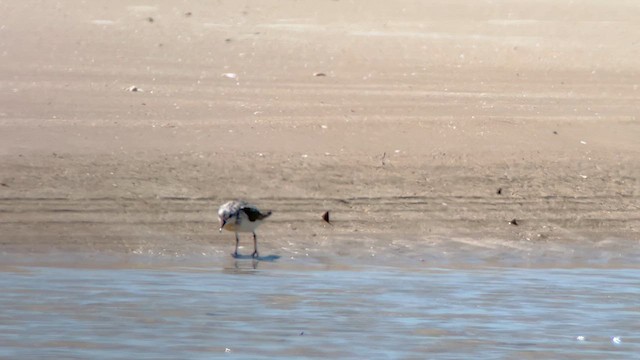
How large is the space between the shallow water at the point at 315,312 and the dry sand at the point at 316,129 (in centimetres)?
84

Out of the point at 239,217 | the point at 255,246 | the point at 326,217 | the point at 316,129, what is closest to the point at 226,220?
the point at 239,217

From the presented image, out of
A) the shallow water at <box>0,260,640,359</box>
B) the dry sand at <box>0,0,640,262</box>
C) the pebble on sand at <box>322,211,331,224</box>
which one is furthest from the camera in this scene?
the pebble on sand at <box>322,211,331,224</box>

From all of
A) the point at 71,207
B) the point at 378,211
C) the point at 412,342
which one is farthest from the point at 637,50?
the point at 412,342

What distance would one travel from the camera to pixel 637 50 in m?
17.0

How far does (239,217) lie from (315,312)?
1.80m

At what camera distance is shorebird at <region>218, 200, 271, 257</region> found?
9750mm

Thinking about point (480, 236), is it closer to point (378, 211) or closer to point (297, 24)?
point (378, 211)

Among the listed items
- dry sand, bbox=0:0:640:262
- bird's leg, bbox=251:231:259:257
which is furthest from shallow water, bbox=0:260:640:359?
dry sand, bbox=0:0:640:262

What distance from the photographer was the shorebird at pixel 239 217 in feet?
32.0

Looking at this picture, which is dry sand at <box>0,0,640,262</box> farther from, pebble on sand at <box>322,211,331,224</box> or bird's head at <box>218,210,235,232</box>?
bird's head at <box>218,210,235,232</box>

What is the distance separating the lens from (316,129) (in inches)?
500

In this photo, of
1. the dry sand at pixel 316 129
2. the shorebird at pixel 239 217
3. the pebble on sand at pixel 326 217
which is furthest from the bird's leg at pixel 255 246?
Answer: the pebble on sand at pixel 326 217

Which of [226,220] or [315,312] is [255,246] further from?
[315,312]

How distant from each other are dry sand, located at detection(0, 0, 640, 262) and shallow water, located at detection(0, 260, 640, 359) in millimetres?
837
